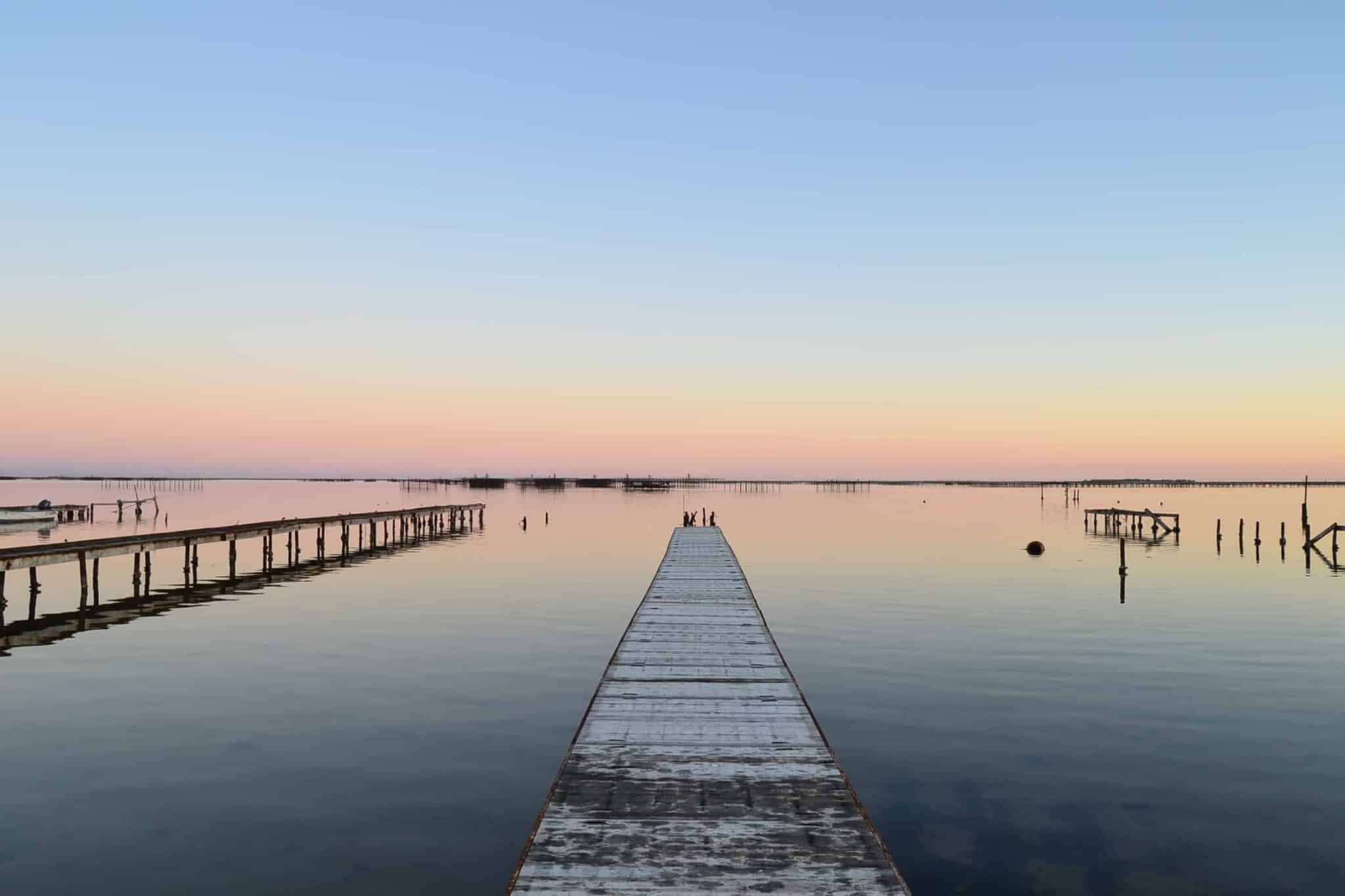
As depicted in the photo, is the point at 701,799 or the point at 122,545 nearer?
the point at 701,799

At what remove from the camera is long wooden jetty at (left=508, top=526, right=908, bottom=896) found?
8234 millimetres

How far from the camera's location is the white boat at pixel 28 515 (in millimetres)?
71000

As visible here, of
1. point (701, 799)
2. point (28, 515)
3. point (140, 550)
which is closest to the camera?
point (701, 799)

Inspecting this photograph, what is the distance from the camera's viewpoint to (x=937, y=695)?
19641 millimetres

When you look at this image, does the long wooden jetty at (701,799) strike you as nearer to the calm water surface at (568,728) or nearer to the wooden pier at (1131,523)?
the calm water surface at (568,728)

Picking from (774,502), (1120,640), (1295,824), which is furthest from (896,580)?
(774,502)

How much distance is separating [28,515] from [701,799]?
82178 mm

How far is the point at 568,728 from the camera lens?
1720 cm

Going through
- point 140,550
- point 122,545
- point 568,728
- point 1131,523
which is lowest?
point 1131,523

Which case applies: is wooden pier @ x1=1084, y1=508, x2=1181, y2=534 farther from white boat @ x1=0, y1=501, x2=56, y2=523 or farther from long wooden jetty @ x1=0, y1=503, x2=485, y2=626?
white boat @ x1=0, y1=501, x2=56, y2=523

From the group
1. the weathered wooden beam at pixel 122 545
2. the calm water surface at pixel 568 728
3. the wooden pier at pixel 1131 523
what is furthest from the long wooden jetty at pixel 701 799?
the wooden pier at pixel 1131 523

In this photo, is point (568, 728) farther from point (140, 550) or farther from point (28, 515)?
point (28, 515)

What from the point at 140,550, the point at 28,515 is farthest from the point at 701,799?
the point at 28,515

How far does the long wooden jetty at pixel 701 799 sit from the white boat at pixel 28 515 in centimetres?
7446
